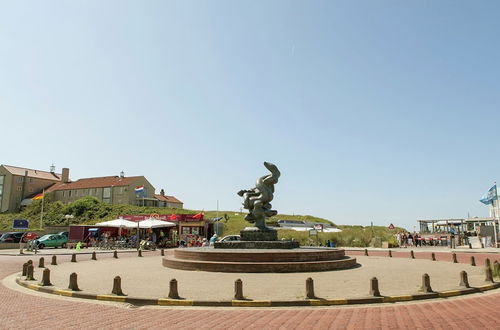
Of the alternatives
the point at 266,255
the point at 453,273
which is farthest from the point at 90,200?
the point at 453,273

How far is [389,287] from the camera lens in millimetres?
11617

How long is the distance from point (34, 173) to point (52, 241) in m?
50.9

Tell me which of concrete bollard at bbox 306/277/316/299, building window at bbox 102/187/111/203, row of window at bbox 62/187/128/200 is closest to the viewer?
concrete bollard at bbox 306/277/316/299

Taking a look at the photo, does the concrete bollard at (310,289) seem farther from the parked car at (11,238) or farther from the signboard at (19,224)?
the parked car at (11,238)

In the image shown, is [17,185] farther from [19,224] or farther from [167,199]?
[19,224]

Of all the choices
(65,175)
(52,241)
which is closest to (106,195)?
(65,175)

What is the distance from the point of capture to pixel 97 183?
244ft

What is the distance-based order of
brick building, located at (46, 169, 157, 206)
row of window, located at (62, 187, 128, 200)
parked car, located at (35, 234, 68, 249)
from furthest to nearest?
1. row of window, located at (62, 187, 128, 200)
2. brick building, located at (46, 169, 157, 206)
3. parked car, located at (35, 234, 68, 249)

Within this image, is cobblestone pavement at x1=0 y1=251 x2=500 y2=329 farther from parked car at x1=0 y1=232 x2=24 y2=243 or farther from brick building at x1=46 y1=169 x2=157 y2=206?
brick building at x1=46 y1=169 x2=157 y2=206

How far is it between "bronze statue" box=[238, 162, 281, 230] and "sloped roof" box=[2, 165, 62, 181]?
70267 mm

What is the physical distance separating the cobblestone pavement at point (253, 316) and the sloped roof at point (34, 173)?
78266mm

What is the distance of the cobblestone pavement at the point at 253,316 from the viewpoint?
7312mm

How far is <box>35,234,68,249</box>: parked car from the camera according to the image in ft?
122

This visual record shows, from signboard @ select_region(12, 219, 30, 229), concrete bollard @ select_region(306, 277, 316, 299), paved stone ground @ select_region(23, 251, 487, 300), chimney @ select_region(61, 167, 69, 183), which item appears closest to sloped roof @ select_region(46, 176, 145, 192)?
chimney @ select_region(61, 167, 69, 183)
